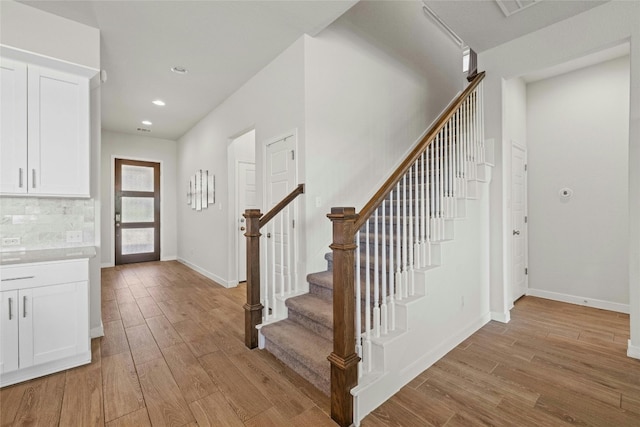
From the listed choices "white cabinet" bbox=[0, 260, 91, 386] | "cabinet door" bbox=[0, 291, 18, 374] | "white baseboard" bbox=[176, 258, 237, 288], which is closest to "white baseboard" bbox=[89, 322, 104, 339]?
"white cabinet" bbox=[0, 260, 91, 386]

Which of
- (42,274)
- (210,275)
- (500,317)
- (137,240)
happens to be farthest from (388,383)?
(137,240)

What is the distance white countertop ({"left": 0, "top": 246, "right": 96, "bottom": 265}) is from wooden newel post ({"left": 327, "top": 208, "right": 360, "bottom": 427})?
2.10 metres

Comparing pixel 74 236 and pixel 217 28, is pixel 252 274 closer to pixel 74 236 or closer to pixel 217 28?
pixel 74 236

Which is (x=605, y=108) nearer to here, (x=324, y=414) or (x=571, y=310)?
(x=571, y=310)

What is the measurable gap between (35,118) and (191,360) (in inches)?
94.3

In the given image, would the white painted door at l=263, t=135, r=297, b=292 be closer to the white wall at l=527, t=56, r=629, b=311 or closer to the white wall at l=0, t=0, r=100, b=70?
the white wall at l=0, t=0, r=100, b=70

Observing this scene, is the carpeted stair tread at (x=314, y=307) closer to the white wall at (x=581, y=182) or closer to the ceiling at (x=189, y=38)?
the ceiling at (x=189, y=38)

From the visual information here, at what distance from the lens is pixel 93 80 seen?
9.06ft

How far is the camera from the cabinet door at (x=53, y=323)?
83.8 inches

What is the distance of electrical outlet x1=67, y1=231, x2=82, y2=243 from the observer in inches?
110

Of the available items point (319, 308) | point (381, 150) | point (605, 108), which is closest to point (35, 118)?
point (319, 308)

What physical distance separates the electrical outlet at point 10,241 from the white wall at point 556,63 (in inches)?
183

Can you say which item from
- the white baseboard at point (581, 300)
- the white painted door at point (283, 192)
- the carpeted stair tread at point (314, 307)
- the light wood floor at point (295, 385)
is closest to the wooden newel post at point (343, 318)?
the light wood floor at point (295, 385)

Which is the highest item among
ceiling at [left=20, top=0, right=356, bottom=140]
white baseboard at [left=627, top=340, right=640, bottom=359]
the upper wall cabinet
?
ceiling at [left=20, top=0, right=356, bottom=140]
